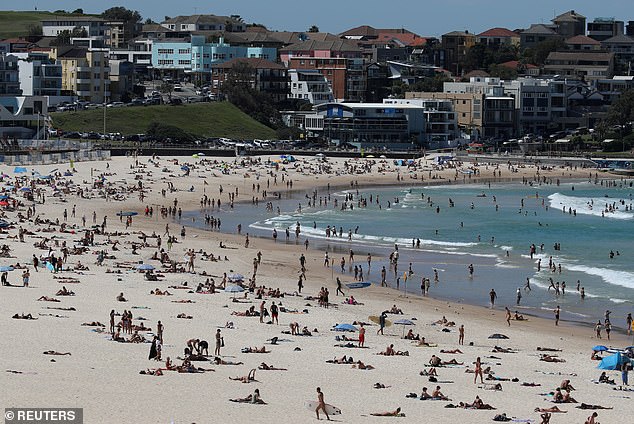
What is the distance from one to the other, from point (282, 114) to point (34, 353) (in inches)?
3637

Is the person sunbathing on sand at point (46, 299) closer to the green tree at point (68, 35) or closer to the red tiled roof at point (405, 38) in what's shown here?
the green tree at point (68, 35)

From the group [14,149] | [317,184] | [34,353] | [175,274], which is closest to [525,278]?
[175,274]

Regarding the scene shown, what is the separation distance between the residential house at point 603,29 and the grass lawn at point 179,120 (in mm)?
72642

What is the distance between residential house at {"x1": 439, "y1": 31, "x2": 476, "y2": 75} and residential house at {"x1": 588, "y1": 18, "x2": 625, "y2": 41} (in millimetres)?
18485

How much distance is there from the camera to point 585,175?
318 feet

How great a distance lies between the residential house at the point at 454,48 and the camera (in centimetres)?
16050

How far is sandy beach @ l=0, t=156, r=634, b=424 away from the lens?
71.6 ft

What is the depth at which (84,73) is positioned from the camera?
108 m

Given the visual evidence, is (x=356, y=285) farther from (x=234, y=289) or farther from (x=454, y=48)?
(x=454, y=48)

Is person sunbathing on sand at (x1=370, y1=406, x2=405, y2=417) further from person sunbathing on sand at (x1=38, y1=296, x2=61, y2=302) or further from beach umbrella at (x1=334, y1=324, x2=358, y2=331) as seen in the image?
person sunbathing on sand at (x1=38, y1=296, x2=61, y2=302)

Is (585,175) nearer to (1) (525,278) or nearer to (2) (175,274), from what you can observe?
(1) (525,278)

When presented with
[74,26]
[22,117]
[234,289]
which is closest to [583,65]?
[74,26]

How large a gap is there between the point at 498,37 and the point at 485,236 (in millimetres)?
120567

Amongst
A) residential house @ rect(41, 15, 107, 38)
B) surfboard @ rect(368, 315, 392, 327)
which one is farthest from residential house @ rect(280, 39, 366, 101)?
surfboard @ rect(368, 315, 392, 327)
